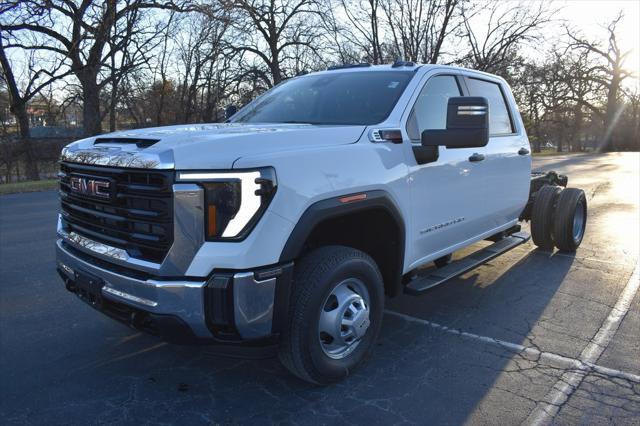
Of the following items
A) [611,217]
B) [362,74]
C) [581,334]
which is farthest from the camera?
[611,217]

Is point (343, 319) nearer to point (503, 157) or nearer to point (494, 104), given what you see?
point (503, 157)

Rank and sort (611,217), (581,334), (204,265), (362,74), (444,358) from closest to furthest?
1. (204,265)
2. (444,358)
3. (581,334)
4. (362,74)
5. (611,217)

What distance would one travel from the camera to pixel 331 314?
3.03m

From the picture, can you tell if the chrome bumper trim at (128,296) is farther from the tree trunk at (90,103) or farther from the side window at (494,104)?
the tree trunk at (90,103)

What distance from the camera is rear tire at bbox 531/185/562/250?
245 inches

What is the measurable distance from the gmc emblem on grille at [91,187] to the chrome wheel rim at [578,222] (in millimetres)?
5834

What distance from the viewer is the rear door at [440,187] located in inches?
143

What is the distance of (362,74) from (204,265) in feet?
8.05

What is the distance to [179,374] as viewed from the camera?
10.9 feet

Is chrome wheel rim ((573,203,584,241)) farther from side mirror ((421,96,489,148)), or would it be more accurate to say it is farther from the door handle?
side mirror ((421,96,489,148))

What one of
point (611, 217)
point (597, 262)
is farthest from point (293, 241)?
point (611, 217)

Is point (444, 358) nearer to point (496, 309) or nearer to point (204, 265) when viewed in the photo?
point (496, 309)

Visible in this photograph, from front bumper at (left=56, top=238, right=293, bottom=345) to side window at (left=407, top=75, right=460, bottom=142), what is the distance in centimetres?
164

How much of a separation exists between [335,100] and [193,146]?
1.77 m
